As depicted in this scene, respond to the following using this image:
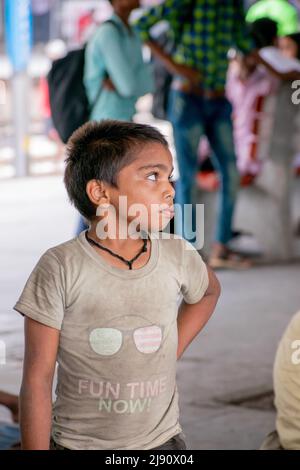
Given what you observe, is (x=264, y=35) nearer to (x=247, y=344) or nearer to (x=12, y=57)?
(x=247, y=344)

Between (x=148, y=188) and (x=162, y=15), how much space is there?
4.44 metres

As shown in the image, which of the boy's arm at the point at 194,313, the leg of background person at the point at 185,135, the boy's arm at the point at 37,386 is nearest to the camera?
the boy's arm at the point at 37,386

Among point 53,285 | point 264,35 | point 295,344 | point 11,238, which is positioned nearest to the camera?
point 53,285

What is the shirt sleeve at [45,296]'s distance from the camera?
7.27 feet

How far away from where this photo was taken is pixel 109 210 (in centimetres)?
236

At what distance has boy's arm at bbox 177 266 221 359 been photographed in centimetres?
252

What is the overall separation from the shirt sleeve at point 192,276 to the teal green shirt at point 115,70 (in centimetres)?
308

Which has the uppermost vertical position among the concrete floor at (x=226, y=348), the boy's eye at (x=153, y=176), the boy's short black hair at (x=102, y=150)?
the boy's short black hair at (x=102, y=150)

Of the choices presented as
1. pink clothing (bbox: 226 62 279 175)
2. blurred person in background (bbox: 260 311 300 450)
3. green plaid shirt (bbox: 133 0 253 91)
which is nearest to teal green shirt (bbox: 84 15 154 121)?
green plaid shirt (bbox: 133 0 253 91)

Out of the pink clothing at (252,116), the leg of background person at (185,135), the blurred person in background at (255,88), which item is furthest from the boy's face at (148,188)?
the pink clothing at (252,116)

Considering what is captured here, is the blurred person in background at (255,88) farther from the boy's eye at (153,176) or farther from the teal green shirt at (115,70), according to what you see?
the boy's eye at (153,176)

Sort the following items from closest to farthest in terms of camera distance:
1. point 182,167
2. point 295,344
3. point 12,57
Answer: point 295,344
point 182,167
point 12,57

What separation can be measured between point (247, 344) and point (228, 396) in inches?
34.4

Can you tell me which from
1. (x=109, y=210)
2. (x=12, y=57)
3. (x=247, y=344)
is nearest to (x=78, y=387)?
(x=109, y=210)
